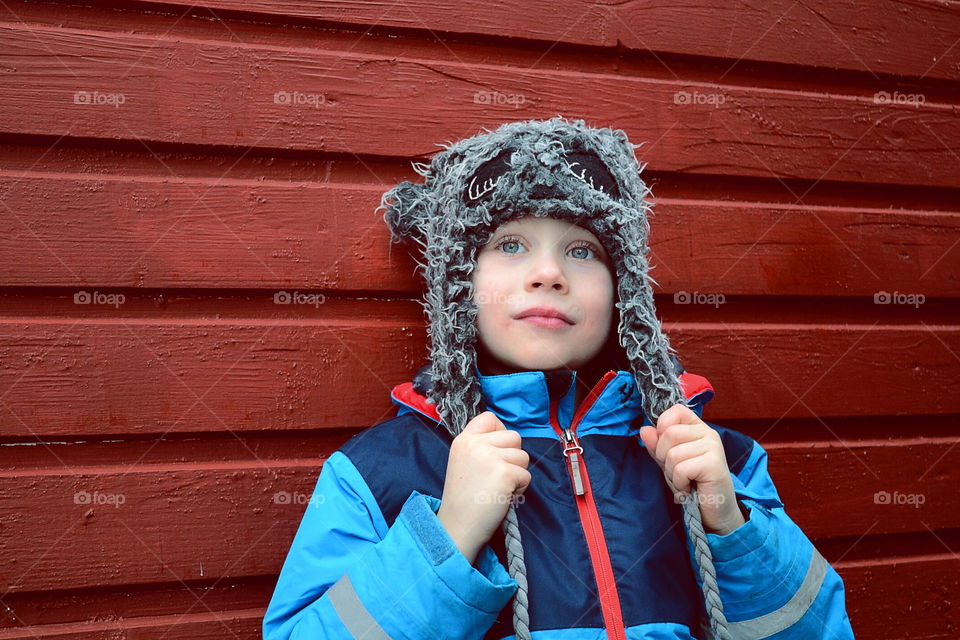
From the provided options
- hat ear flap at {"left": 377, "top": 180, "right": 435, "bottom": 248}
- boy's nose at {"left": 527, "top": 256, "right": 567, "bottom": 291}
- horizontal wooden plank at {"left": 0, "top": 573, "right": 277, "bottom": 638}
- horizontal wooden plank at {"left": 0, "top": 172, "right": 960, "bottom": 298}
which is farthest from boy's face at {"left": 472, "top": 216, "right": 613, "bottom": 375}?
horizontal wooden plank at {"left": 0, "top": 573, "right": 277, "bottom": 638}

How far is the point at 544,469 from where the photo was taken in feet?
4.90

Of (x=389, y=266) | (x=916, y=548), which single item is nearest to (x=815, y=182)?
(x=916, y=548)

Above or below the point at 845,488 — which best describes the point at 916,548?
below

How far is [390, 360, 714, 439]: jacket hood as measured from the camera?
4.99 ft

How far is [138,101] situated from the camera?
175 centimetres

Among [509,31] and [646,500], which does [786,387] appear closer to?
[646,500]

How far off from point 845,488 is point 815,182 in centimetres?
95

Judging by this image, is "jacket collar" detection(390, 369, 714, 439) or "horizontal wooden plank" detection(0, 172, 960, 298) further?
"horizontal wooden plank" detection(0, 172, 960, 298)

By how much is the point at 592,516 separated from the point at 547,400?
257 mm

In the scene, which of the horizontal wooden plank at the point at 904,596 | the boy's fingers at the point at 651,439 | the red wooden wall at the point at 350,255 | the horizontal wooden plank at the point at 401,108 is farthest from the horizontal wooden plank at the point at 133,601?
the horizontal wooden plank at the point at 904,596

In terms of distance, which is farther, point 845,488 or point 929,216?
point 929,216

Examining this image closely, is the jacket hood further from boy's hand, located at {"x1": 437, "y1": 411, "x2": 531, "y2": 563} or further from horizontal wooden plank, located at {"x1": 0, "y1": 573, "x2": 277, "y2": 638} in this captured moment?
horizontal wooden plank, located at {"x1": 0, "y1": 573, "x2": 277, "y2": 638}

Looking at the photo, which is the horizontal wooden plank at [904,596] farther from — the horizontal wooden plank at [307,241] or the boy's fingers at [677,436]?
the boy's fingers at [677,436]

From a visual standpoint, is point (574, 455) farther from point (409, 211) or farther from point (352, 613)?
point (409, 211)
